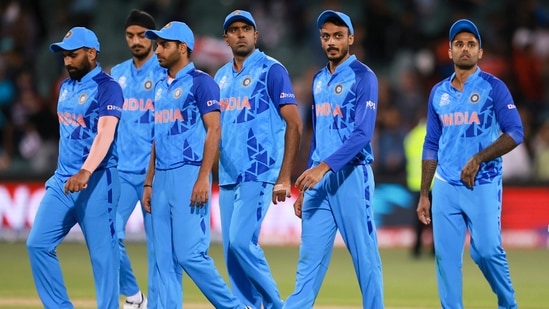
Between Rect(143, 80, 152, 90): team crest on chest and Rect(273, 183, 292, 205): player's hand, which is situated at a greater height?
Rect(143, 80, 152, 90): team crest on chest

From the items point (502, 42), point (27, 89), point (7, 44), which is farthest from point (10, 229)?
point (502, 42)

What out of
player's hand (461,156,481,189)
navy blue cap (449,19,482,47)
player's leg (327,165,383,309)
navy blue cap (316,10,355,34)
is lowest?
player's leg (327,165,383,309)

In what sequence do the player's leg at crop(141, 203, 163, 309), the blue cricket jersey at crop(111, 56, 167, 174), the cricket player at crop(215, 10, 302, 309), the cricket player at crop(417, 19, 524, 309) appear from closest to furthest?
the cricket player at crop(417, 19, 524, 309), the cricket player at crop(215, 10, 302, 309), the player's leg at crop(141, 203, 163, 309), the blue cricket jersey at crop(111, 56, 167, 174)

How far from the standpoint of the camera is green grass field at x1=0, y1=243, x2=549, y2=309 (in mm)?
12203

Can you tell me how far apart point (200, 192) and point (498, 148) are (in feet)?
7.93

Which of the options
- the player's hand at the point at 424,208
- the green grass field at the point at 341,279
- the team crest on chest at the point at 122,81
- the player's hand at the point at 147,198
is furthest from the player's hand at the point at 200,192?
the green grass field at the point at 341,279

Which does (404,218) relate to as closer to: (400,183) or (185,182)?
(400,183)

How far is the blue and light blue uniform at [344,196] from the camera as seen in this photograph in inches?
353

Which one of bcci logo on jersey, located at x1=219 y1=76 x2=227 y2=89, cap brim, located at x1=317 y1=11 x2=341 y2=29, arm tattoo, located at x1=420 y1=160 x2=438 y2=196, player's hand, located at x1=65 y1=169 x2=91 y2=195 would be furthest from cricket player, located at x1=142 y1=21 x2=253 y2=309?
arm tattoo, located at x1=420 y1=160 x2=438 y2=196

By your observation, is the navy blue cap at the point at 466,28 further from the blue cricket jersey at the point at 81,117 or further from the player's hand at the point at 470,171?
the blue cricket jersey at the point at 81,117

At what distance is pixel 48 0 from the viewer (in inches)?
966

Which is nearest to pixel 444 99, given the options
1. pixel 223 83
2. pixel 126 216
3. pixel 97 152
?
pixel 223 83

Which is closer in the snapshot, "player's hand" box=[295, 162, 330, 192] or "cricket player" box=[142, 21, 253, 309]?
"player's hand" box=[295, 162, 330, 192]

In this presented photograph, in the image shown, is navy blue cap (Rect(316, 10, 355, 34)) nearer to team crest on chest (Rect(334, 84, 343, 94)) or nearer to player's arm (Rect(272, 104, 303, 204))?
team crest on chest (Rect(334, 84, 343, 94))
